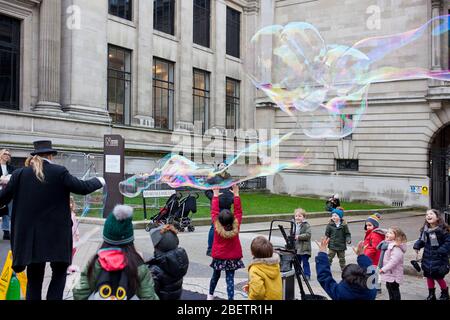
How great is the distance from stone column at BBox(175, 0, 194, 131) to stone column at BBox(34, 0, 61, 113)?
29.3 ft

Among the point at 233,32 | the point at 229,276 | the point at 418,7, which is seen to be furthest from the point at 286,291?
the point at 233,32

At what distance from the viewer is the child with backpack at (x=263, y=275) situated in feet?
15.8

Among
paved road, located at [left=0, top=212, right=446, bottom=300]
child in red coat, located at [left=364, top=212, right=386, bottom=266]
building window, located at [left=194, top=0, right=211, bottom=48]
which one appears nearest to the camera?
paved road, located at [left=0, top=212, right=446, bottom=300]

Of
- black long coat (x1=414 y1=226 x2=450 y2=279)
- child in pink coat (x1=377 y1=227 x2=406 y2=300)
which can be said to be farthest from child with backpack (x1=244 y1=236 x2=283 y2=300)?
black long coat (x1=414 y1=226 x2=450 y2=279)

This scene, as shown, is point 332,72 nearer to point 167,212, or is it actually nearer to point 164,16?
point 167,212

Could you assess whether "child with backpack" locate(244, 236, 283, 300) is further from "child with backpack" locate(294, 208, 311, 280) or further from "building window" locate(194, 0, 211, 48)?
"building window" locate(194, 0, 211, 48)

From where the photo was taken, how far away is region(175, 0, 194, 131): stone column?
30.5 metres

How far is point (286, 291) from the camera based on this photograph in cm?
602

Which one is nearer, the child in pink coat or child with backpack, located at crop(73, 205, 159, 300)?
child with backpack, located at crop(73, 205, 159, 300)

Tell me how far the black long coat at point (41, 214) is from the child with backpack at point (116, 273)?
4.23 ft

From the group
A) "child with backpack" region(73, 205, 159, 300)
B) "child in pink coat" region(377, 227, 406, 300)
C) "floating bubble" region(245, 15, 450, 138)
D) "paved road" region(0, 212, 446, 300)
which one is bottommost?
"paved road" region(0, 212, 446, 300)

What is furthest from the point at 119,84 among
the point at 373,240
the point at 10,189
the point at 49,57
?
the point at 10,189

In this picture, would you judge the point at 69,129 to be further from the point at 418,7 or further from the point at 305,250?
the point at 418,7

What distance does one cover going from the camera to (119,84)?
88.8ft
